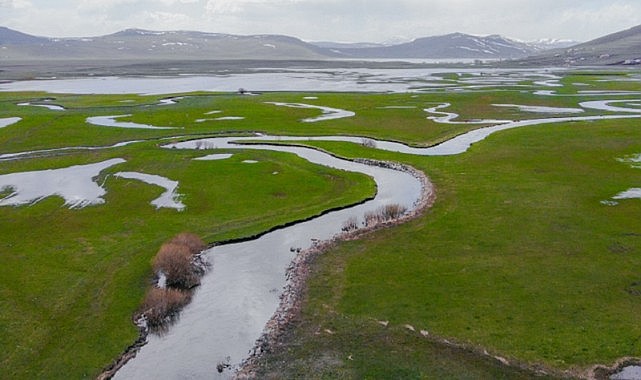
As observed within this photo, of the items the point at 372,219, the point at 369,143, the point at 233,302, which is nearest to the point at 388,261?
the point at 372,219

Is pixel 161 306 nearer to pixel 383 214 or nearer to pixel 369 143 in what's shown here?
pixel 383 214

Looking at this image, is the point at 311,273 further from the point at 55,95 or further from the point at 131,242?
the point at 55,95

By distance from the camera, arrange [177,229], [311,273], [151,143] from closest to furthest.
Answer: [311,273] < [177,229] < [151,143]

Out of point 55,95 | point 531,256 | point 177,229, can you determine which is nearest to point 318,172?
point 177,229

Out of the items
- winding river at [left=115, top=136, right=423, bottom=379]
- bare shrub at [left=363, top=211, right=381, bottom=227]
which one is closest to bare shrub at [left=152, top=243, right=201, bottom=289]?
winding river at [left=115, top=136, right=423, bottom=379]

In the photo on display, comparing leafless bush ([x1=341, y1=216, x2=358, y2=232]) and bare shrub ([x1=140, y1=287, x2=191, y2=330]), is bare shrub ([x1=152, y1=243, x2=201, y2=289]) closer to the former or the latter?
bare shrub ([x1=140, y1=287, x2=191, y2=330])

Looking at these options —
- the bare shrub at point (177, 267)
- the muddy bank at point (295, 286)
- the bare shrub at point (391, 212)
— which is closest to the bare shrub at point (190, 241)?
the bare shrub at point (177, 267)
